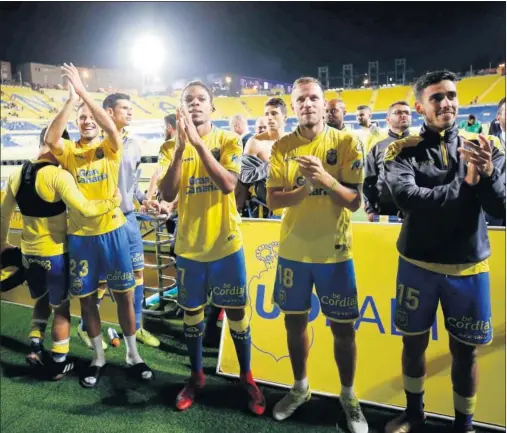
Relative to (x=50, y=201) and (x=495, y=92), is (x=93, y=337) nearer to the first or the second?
(x=50, y=201)

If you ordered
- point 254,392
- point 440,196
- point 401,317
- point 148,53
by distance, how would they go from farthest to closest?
point 148,53
point 254,392
point 401,317
point 440,196

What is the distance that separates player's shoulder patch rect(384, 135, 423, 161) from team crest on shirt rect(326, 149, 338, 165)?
0.74 ft

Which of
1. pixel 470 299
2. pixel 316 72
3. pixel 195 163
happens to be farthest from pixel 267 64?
pixel 470 299

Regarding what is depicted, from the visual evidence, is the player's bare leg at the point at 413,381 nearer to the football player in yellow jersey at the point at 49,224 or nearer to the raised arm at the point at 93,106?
the football player in yellow jersey at the point at 49,224

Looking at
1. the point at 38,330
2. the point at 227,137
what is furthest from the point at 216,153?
the point at 38,330

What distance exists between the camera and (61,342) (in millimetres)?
2680

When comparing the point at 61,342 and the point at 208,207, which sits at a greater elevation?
the point at 208,207

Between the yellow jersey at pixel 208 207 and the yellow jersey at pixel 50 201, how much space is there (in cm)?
54

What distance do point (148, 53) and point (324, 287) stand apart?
1.82 meters

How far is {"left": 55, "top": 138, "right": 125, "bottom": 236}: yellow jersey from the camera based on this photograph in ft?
7.93

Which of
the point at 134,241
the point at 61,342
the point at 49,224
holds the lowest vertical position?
the point at 61,342

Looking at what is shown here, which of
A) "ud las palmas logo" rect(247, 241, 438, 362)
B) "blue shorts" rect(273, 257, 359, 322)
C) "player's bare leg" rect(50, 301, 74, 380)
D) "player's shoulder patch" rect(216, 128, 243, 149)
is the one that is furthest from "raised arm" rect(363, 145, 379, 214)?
"player's bare leg" rect(50, 301, 74, 380)

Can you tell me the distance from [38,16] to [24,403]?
2.50m

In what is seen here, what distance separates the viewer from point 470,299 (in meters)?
1.75
